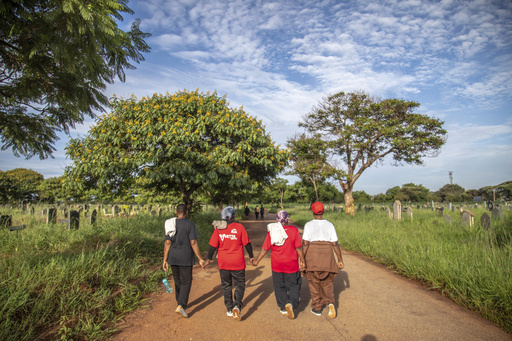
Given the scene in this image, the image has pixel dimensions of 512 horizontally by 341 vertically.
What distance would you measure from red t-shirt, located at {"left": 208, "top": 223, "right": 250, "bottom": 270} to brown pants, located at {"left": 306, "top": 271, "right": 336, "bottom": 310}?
3.64 ft

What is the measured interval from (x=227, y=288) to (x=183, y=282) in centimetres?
70

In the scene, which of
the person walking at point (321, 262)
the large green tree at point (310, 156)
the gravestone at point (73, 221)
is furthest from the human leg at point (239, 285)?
the large green tree at point (310, 156)

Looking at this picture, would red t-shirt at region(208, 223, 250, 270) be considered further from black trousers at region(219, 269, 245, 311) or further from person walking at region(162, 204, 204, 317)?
person walking at region(162, 204, 204, 317)

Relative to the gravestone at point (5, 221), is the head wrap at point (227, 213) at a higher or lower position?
higher

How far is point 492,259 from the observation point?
17.1ft

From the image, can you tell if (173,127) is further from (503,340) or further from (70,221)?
(503,340)

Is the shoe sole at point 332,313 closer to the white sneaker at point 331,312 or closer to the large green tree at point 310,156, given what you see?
the white sneaker at point 331,312

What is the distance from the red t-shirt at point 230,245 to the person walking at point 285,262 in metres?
0.39

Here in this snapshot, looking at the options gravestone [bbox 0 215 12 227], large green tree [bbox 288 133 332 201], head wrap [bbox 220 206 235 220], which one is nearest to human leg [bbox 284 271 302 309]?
head wrap [bbox 220 206 235 220]

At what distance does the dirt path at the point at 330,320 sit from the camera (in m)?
3.67

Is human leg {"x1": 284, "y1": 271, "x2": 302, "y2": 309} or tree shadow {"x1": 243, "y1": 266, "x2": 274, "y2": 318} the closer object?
human leg {"x1": 284, "y1": 271, "x2": 302, "y2": 309}

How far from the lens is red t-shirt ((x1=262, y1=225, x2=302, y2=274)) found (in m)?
4.41

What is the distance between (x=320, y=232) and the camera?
14.9 feet

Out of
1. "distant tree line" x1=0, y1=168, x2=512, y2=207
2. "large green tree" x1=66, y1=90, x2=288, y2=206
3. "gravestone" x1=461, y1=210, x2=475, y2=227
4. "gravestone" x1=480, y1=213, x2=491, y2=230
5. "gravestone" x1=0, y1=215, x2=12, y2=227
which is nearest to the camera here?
"gravestone" x1=0, y1=215, x2=12, y2=227
